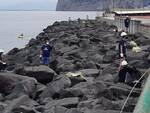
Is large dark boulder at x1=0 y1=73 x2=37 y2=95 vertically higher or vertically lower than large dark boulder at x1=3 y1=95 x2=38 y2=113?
lower

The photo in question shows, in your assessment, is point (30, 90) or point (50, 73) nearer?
point (30, 90)

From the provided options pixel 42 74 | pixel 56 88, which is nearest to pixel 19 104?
pixel 56 88

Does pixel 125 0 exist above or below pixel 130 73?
below

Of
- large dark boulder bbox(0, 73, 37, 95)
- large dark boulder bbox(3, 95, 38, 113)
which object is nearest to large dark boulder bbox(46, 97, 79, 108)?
large dark boulder bbox(3, 95, 38, 113)

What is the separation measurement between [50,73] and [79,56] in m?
6.67

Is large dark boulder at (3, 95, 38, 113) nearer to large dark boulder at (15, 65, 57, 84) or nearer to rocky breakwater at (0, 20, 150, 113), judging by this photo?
rocky breakwater at (0, 20, 150, 113)

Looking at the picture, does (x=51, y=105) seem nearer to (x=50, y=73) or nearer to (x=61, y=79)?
(x=61, y=79)

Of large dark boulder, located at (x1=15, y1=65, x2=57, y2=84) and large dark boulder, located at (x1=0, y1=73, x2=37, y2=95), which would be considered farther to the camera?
large dark boulder, located at (x1=15, y1=65, x2=57, y2=84)

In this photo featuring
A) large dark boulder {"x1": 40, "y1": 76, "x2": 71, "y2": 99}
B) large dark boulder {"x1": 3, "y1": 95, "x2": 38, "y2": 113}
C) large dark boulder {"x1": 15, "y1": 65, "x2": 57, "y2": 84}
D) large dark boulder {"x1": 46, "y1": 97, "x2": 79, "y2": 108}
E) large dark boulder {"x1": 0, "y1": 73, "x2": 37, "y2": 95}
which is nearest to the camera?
large dark boulder {"x1": 3, "y1": 95, "x2": 38, "y2": 113}

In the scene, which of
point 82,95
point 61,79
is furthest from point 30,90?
point 82,95

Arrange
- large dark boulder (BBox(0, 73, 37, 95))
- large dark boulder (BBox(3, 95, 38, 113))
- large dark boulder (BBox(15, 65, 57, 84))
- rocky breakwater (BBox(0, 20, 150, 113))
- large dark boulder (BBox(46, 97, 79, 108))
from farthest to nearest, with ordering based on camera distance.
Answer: large dark boulder (BBox(15, 65, 57, 84)) < large dark boulder (BBox(0, 73, 37, 95)) < large dark boulder (BBox(46, 97, 79, 108)) < large dark boulder (BBox(3, 95, 38, 113)) < rocky breakwater (BBox(0, 20, 150, 113))

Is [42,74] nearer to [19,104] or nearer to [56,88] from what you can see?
[56,88]

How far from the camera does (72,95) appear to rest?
462 inches

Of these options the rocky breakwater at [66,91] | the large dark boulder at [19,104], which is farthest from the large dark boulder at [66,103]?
the large dark boulder at [19,104]
